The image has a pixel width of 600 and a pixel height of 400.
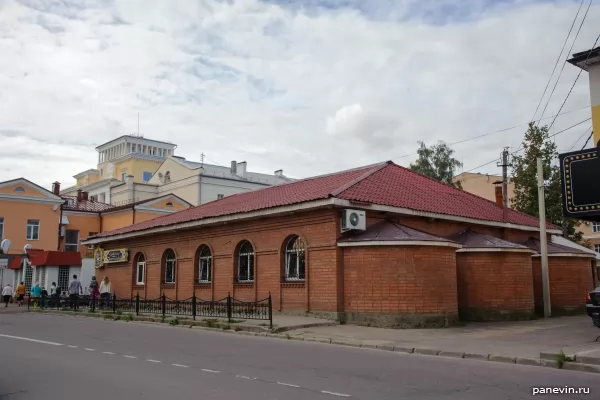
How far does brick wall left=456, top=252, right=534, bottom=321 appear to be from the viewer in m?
19.8

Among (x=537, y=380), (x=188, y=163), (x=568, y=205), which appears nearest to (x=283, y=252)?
(x=568, y=205)

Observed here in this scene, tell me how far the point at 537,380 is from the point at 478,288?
36.2 feet

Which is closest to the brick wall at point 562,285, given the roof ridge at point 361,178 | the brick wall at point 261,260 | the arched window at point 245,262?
the roof ridge at point 361,178

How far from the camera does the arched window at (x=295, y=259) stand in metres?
20.2

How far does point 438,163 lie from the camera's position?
49156 millimetres

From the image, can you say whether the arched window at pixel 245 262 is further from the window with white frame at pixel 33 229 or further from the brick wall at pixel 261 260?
the window with white frame at pixel 33 229

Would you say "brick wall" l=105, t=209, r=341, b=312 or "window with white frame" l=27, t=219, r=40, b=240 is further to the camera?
"window with white frame" l=27, t=219, r=40, b=240

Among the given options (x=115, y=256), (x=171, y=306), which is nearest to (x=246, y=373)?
(x=171, y=306)

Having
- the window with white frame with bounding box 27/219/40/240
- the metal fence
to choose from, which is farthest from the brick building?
the window with white frame with bounding box 27/219/40/240

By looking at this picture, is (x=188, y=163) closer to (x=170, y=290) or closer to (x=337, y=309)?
(x=170, y=290)

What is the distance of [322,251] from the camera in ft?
62.4

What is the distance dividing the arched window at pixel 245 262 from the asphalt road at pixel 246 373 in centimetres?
826

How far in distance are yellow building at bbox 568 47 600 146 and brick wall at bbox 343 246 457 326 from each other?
10.8 meters

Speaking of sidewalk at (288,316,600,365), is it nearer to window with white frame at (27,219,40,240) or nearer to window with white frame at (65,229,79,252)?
window with white frame at (27,219,40,240)
